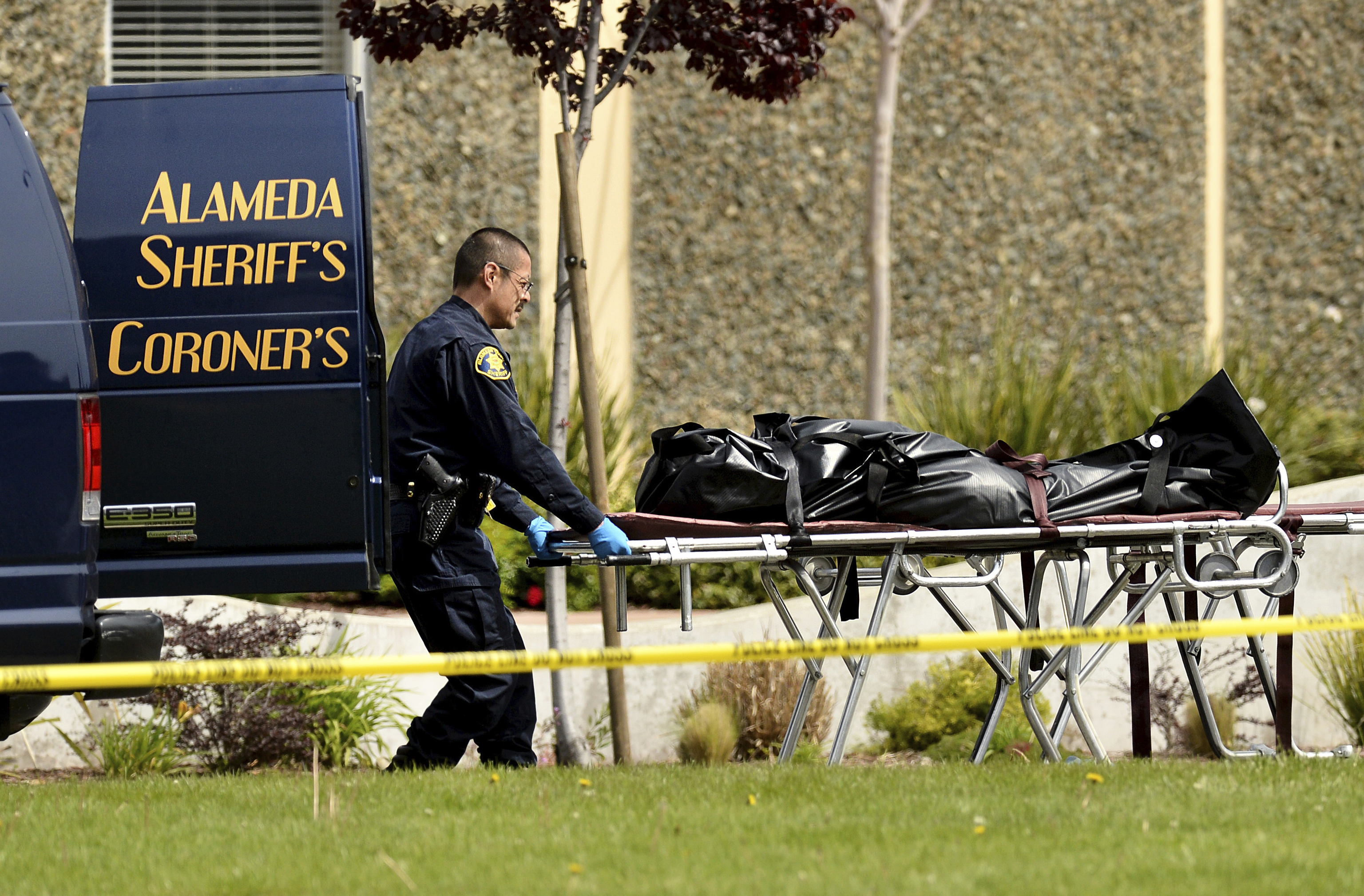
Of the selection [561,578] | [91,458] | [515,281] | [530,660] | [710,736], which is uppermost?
[515,281]

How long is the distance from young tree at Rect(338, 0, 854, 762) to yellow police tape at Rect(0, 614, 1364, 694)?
186cm

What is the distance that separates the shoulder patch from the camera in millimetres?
4484

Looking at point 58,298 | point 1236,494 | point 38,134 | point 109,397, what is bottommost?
point 1236,494

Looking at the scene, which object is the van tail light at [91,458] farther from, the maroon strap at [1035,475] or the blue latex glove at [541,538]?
the maroon strap at [1035,475]

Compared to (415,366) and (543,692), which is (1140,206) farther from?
(415,366)

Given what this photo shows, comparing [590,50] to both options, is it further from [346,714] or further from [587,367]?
[346,714]

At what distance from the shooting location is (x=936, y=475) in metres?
4.42

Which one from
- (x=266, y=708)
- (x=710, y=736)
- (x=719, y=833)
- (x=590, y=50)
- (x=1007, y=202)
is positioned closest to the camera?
(x=719, y=833)

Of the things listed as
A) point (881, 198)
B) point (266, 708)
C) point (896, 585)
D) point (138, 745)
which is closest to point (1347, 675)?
point (896, 585)

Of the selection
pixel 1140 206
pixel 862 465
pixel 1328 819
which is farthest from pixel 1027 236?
pixel 1328 819

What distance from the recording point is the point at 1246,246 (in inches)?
474

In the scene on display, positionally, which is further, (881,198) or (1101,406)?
(1101,406)

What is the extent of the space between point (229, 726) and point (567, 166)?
8.89 feet

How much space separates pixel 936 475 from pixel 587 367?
168cm
